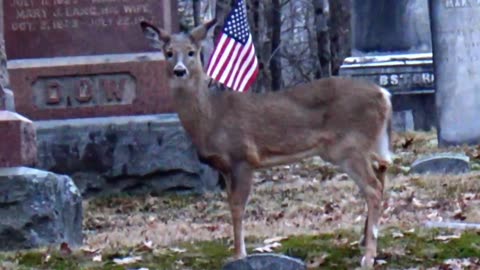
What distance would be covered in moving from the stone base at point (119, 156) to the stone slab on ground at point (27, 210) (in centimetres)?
408

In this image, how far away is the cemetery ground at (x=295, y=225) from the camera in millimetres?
10688

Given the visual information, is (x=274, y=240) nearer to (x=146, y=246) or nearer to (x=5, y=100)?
(x=146, y=246)

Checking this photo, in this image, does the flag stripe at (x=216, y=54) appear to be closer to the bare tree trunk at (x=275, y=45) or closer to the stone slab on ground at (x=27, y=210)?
the stone slab on ground at (x=27, y=210)

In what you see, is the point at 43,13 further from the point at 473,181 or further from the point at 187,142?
the point at 473,181

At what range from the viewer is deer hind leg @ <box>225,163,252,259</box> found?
10539 mm

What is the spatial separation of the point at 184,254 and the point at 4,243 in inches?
64.7

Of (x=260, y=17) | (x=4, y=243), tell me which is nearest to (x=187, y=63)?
(x=4, y=243)

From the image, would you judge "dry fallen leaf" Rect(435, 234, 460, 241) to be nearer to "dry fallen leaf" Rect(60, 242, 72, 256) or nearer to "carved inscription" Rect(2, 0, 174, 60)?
"dry fallen leaf" Rect(60, 242, 72, 256)


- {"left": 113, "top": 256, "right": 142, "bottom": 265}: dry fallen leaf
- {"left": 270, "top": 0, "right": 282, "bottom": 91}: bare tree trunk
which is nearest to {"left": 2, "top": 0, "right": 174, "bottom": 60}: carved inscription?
{"left": 113, "top": 256, "right": 142, "bottom": 265}: dry fallen leaf

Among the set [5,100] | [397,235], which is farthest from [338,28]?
[397,235]

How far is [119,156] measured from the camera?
638 inches

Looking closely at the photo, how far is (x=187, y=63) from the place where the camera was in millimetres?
10898

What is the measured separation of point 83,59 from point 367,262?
6500mm

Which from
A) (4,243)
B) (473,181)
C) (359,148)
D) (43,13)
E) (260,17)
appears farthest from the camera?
(260,17)
